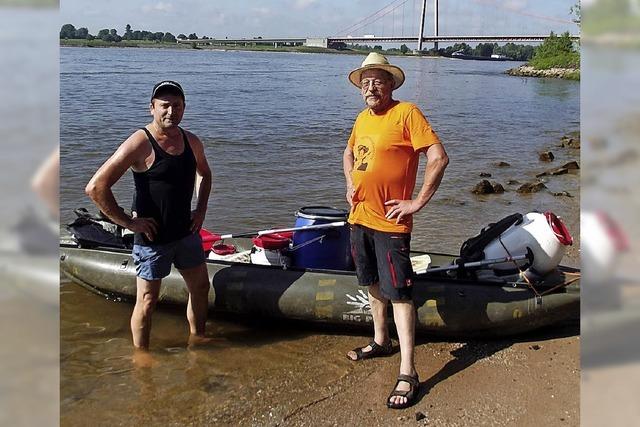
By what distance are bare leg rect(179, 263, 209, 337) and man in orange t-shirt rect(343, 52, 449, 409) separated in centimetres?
113

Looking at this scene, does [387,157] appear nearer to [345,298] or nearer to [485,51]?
[345,298]

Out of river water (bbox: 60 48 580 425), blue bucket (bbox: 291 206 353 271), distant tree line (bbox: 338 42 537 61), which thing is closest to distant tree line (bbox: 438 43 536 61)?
distant tree line (bbox: 338 42 537 61)

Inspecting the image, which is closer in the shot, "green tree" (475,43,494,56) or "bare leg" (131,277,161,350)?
"bare leg" (131,277,161,350)

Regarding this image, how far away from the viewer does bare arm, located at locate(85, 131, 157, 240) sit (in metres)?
3.65

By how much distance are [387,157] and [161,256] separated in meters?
1.51

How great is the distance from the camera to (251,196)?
10.2 meters

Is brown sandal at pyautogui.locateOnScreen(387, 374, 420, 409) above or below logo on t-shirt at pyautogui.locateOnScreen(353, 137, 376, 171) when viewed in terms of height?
below

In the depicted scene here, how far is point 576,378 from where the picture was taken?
3.90 m

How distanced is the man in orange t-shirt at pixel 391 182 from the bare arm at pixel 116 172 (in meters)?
1.23

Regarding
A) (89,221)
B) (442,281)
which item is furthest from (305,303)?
(89,221)

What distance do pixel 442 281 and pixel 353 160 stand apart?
1.09 m

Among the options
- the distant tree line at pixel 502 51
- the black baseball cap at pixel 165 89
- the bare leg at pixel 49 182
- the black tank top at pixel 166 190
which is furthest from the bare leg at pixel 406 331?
the distant tree line at pixel 502 51

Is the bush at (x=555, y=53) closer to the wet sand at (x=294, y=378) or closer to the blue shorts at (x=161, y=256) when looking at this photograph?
the wet sand at (x=294, y=378)

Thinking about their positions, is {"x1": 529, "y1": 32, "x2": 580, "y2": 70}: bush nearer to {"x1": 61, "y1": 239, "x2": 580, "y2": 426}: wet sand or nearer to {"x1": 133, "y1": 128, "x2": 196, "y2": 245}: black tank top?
{"x1": 61, "y1": 239, "x2": 580, "y2": 426}: wet sand
